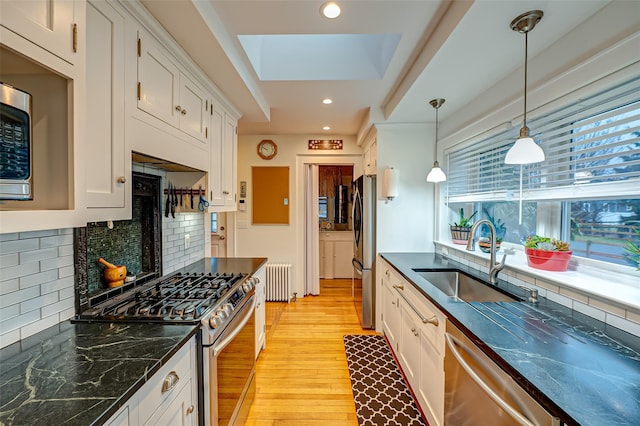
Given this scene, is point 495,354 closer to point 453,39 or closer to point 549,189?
point 549,189

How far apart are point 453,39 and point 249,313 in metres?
2.03

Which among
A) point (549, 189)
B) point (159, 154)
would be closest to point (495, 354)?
point (549, 189)

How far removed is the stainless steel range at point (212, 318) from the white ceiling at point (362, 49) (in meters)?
1.46

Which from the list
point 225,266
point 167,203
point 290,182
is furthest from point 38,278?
point 290,182

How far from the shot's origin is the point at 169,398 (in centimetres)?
99

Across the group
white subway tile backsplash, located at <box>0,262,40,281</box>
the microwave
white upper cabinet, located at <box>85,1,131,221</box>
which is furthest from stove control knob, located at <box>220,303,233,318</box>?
the microwave

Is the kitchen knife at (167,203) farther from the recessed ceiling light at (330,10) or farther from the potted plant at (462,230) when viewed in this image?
the potted plant at (462,230)

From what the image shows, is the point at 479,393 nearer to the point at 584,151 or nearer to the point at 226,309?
the point at 226,309

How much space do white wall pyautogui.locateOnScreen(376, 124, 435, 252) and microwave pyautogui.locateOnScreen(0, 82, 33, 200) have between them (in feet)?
8.84

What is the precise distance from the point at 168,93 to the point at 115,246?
939mm

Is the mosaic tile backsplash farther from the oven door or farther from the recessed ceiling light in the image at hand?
the recessed ceiling light

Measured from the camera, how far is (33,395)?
2.36 ft

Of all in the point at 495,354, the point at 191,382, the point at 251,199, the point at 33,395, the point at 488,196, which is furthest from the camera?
the point at 251,199

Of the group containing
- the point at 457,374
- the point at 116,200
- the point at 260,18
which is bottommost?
the point at 457,374
